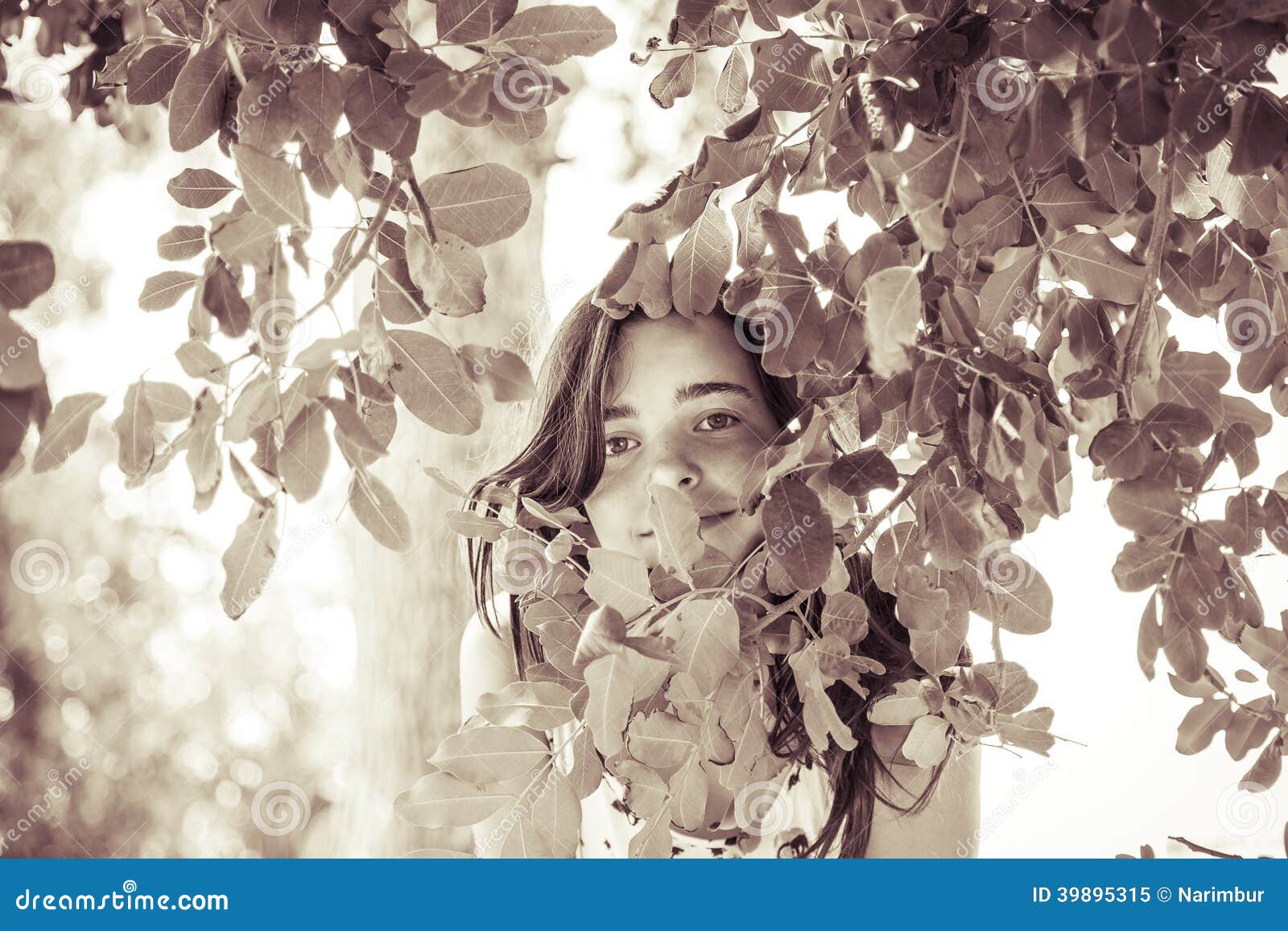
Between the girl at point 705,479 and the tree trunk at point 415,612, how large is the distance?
0.36 m

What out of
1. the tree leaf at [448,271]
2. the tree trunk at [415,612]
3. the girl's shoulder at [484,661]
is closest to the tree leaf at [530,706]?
the tree leaf at [448,271]

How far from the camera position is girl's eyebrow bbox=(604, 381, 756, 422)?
1135mm

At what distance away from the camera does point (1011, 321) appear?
24.7 inches

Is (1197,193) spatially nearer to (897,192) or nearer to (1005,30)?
(1005,30)

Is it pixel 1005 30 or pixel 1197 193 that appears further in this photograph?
pixel 1197 193

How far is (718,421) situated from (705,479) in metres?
0.11

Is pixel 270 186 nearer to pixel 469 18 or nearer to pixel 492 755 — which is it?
pixel 469 18

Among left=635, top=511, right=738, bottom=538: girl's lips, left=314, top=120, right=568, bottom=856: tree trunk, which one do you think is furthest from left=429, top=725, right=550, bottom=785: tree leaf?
left=314, top=120, right=568, bottom=856: tree trunk

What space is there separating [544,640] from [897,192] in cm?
35

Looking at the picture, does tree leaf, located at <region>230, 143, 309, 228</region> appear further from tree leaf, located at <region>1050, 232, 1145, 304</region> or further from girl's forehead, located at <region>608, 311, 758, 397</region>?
girl's forehead, located at <region>608, 311, 758, 397</region>

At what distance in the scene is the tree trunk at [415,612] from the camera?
66.6 inches

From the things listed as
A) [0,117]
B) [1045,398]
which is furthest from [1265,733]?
[0,117]

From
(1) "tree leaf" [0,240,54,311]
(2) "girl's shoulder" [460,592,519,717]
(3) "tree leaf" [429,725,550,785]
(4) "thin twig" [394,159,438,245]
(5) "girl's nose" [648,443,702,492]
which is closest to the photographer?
(1) "tree leaf" [0,240,54,311]

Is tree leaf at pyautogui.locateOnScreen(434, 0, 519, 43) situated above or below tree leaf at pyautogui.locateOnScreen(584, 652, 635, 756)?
above
